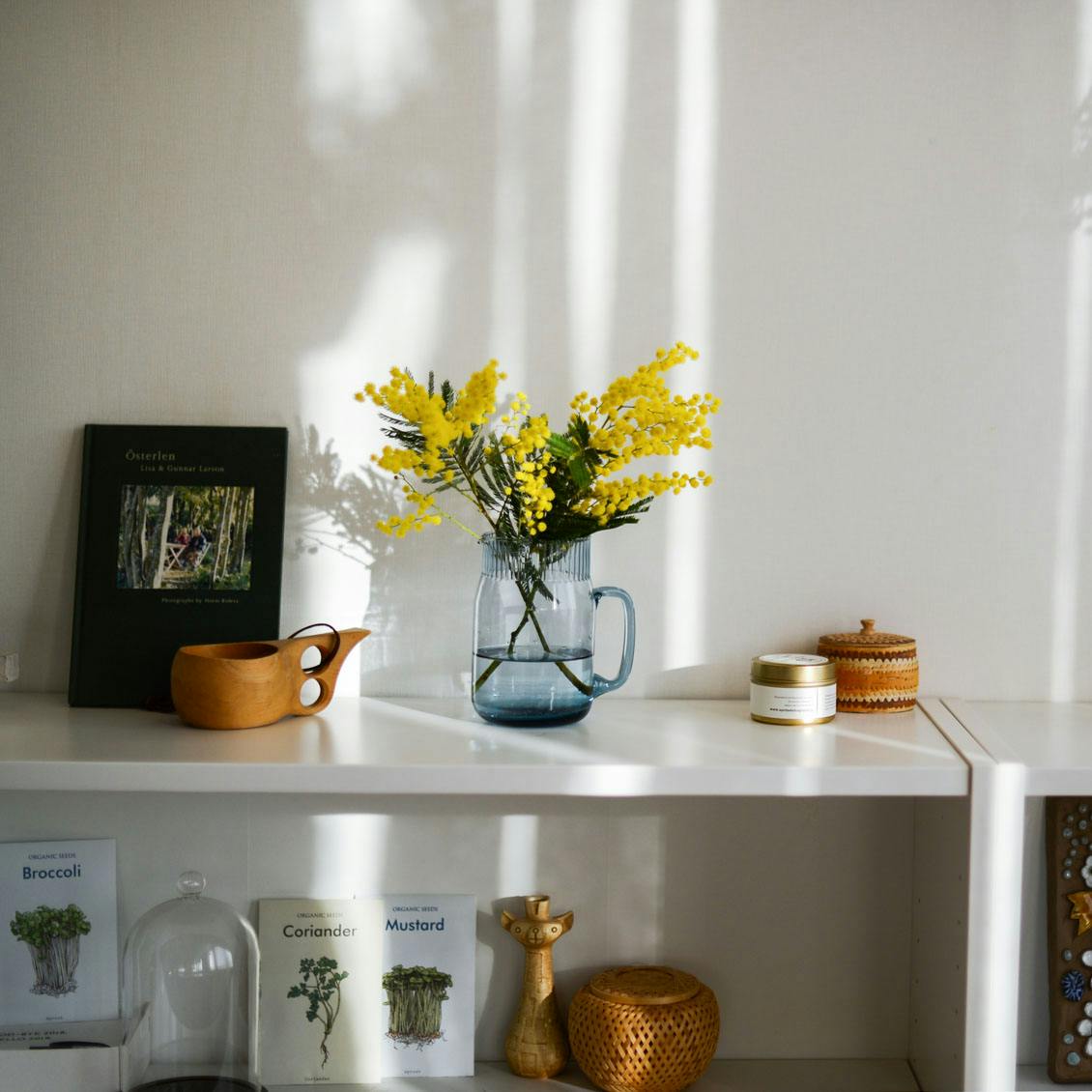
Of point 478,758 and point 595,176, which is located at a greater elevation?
point 595,176

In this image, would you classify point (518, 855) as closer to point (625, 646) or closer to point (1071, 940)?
point (625, 646)

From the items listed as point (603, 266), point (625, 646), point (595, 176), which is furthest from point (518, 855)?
point (595, 176)

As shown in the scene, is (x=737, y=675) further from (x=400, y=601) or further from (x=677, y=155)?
(x=677, y=155)

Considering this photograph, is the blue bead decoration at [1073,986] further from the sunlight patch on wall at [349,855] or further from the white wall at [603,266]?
the sunlight patch on wall at [349,855]

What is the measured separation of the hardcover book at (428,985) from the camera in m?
1.44

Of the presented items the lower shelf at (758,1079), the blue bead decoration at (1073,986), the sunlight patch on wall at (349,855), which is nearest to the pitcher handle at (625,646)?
the sunlight patch on wall at (349,855)

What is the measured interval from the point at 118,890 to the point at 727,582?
0.85 m

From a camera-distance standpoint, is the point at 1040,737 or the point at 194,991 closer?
the point at 1040,737

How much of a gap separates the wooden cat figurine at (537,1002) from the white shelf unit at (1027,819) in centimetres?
51

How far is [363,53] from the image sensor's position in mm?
1427

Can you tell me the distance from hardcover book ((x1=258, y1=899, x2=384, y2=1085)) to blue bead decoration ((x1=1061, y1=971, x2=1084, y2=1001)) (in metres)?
0.82

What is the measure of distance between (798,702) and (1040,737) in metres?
0.26

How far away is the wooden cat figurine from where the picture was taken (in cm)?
140

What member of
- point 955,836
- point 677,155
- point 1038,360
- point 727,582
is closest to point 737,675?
point 727,582
